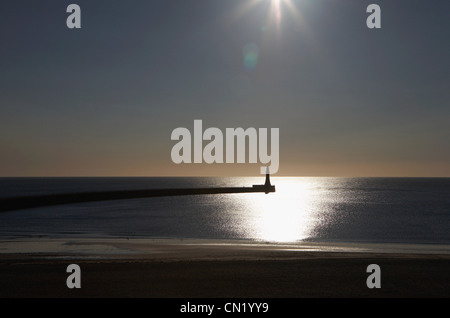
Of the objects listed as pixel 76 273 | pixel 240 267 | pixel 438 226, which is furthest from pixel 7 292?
pixel 438 226

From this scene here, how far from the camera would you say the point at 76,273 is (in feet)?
41.8
